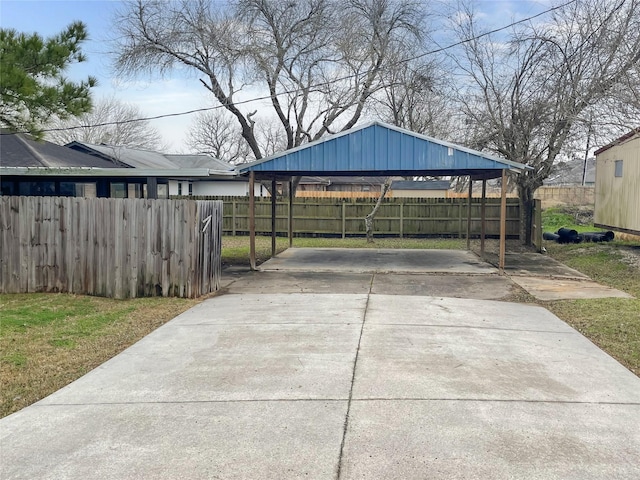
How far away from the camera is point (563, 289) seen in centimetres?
1011

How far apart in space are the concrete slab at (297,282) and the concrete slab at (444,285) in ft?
1.24

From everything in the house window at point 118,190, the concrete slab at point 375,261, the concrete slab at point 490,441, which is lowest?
the concrete slab at point 490,441

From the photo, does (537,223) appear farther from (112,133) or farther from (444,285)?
(112,133)

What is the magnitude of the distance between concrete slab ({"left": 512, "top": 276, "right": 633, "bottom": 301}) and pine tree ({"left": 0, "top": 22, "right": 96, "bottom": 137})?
772 centimetres

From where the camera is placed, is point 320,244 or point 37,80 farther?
point 320,244

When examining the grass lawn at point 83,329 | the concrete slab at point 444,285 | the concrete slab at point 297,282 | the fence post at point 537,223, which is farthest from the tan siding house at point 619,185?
the concrete slab at point 297,282

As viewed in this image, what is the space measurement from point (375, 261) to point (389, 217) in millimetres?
7821

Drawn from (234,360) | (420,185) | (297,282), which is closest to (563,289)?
(297,282)

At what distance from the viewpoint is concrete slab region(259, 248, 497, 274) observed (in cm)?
1276

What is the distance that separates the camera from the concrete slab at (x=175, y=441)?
335cm

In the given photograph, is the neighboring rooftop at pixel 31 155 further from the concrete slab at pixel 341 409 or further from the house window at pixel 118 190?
the concrete slab at pixel 341 409

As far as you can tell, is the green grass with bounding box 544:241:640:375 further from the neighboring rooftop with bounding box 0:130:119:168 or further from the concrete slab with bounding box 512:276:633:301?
the neighboring rooftop with bounding box 0:130:119:168

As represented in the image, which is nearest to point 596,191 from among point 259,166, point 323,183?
point 259,166

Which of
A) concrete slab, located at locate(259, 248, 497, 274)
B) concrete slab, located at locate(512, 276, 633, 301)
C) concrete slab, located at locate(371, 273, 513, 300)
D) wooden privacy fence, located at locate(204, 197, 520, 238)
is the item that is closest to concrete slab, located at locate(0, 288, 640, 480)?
concrete slab, located at locate(371, 273, 513, 300)
